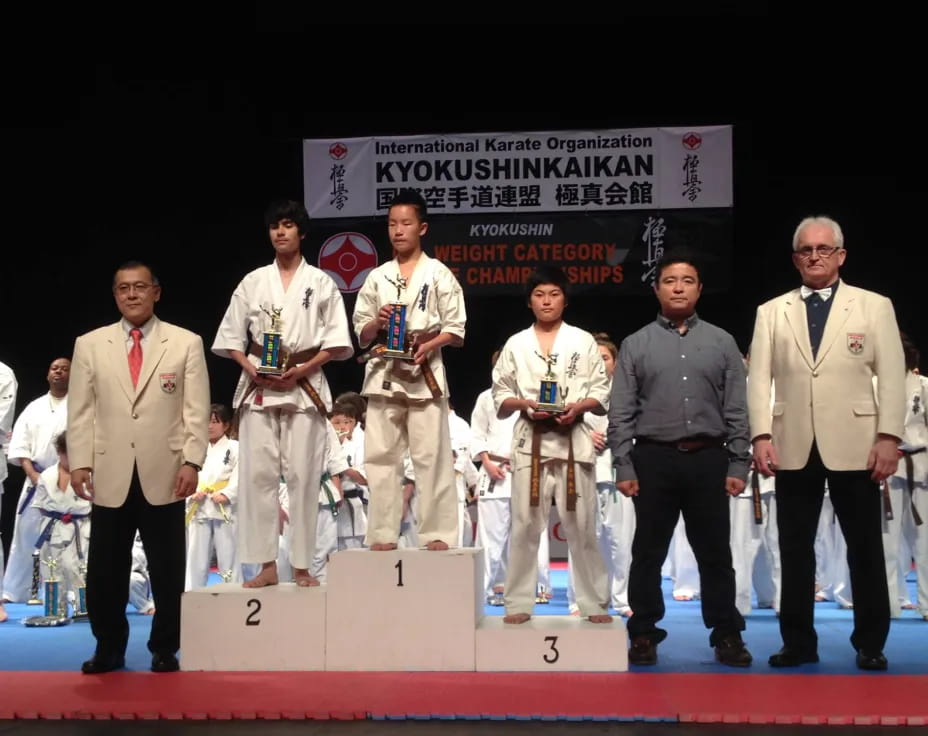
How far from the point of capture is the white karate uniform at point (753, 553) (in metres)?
6.53

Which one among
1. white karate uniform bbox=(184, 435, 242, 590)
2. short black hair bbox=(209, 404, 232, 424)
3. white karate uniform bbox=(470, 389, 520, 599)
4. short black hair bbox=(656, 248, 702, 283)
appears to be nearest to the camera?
short black hair bbox=(656, 248, 702, 283)

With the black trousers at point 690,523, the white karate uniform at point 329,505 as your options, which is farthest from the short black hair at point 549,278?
the white karate uniform at point 329,505

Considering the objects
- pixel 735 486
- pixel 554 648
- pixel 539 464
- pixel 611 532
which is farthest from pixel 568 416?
pixel 611 532

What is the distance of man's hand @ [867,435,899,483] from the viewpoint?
443 centimetres

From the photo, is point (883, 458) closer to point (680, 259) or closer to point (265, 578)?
point (680, 259)

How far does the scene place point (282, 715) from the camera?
12.5 feet

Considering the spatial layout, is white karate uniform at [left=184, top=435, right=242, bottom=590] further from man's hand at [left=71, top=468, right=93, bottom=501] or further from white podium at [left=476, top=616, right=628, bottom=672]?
white podium at [left=476, top=616, right=628, bottom=672]

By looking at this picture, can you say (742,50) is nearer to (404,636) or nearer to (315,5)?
(315,5)

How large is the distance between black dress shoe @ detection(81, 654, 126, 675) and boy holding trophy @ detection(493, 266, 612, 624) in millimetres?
1665

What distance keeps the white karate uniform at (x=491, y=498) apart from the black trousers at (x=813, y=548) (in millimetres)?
2795

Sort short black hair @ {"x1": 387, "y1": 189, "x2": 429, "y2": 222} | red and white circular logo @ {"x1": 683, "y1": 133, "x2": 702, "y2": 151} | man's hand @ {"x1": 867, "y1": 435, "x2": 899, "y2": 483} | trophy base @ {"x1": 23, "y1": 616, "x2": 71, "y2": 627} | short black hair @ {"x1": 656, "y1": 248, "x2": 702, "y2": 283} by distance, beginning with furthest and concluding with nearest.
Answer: red and white circular logo @ {"x1": 683, "y1": 133, "x2": 702, "y2": 151} → trophy base @ {"x1": 23, "y1": 616, "x2": 71, "y2": 627} → short black hair @ {"x1": 387, "y1": 189, "x2": 429, "y2": 222} → short black hair @ {"x1": 656, "y1": 248, "x2": 702, "y2": 283} → man's hand @ {"x1": 867, "y1": 435, "x2": 899, "y2": 483}

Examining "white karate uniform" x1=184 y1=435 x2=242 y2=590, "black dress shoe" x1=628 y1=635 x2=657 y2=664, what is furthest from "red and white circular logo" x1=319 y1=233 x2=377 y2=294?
"black dress shoe" x1=628 y1=635 x2=657 y2=664

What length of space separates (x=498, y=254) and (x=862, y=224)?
295cm

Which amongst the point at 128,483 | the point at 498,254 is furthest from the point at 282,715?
the point at 498,254
